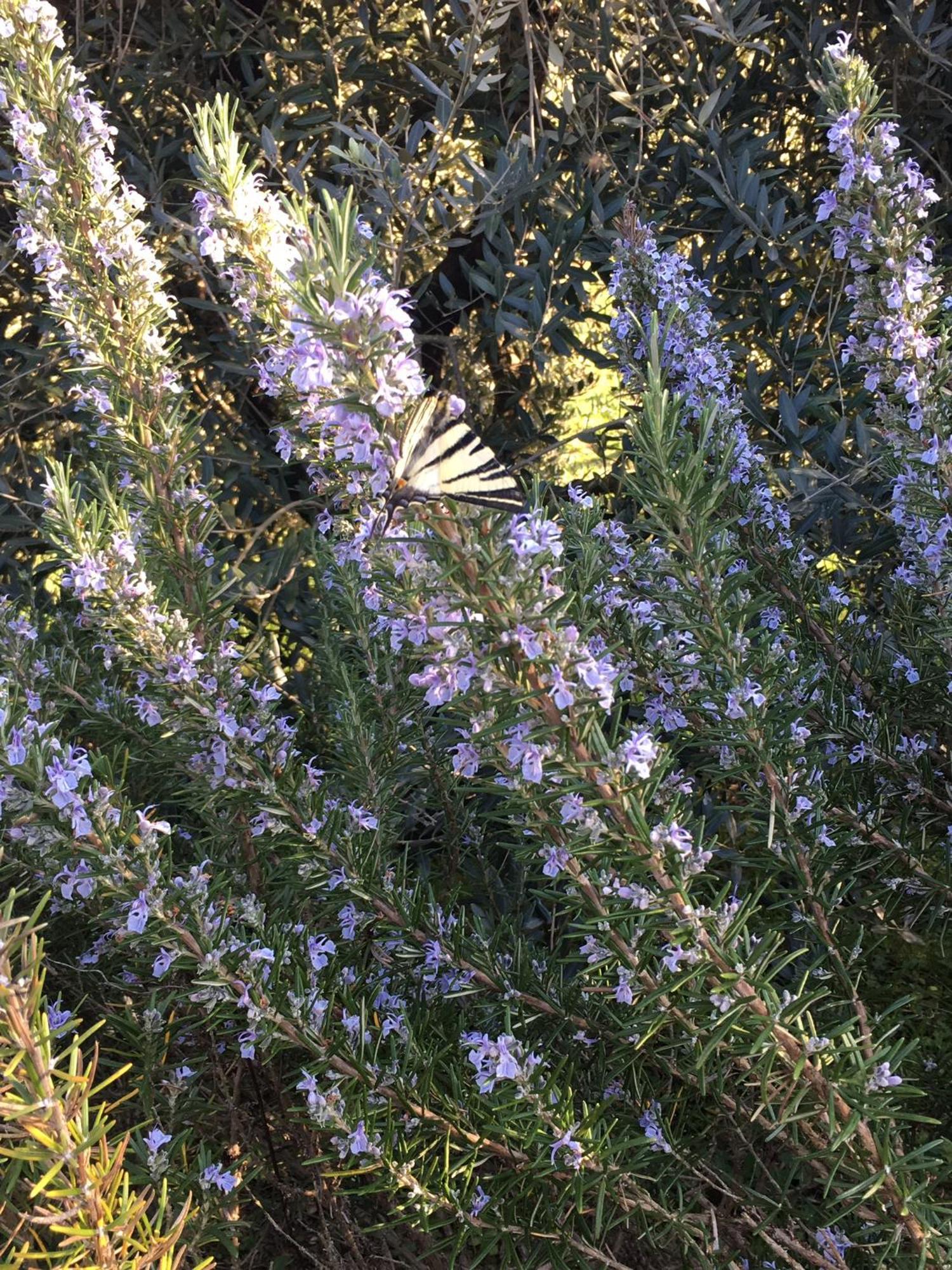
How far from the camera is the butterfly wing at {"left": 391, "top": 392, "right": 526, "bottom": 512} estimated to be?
3.60 feet

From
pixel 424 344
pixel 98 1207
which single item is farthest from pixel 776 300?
pixel 98 1207

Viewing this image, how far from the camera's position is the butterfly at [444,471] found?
110 centimetres

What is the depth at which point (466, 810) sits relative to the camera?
2174 mm

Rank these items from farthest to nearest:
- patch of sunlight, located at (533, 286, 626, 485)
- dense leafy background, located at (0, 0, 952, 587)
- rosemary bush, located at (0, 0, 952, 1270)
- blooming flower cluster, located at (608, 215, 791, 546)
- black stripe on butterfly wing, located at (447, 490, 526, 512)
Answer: patch of sunlight, located at (533, 286, 626, 485), dense leafy background, located at (0, 0, 952, 587), blooming flower cluster, located at (608, 215, 791, 546), rosemary bush, located at (0, 0, 952, 1270), black stripe on butterfly wing, located at (447, 490, 526, 512)

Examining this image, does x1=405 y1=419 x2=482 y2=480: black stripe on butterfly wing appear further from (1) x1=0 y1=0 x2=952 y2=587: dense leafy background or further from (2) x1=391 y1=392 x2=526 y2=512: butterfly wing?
(1) x1=0 y1=0 x2=952 y2=587: dense leafy background

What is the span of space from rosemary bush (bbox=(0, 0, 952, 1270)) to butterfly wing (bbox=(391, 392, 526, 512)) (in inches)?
1.2

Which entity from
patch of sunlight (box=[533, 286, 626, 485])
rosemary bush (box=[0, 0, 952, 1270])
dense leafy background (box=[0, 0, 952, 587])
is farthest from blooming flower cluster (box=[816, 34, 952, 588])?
patch of sunlight (box=[533, 286, 626, 485])

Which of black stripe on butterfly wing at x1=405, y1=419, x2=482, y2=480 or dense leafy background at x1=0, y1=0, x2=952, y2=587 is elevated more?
dense leafy background at x1=0, y1=0, x2=952, y2=587

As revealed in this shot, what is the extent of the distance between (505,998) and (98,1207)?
706 mm

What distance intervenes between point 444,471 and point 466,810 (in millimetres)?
1185

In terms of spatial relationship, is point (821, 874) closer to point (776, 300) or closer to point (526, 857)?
point (526, 857)

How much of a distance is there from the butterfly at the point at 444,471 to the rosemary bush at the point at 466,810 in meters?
0.03

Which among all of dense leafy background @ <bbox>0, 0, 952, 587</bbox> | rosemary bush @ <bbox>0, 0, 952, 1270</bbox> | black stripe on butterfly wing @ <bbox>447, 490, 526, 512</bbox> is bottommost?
rosemary bush @ <bbox>0, 0, 952, 1270</bbox>

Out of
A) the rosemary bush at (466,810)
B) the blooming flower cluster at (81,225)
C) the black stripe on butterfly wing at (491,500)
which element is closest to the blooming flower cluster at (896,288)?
the rosemary bush at (466,810)
